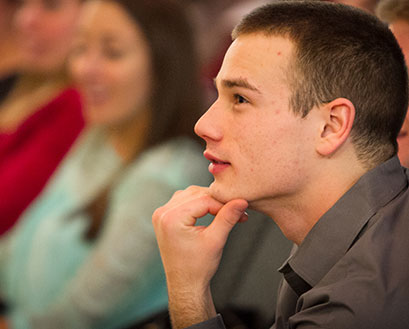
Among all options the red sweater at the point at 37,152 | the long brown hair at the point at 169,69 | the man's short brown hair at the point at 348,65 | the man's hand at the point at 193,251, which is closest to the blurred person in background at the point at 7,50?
the red sweater at the point at 37,152

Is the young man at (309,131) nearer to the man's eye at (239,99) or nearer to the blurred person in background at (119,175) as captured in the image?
the man's eye at (239,99)

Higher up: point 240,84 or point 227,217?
point 240,84

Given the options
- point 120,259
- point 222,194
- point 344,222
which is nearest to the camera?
point 344,222

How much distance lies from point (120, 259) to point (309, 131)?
986mm

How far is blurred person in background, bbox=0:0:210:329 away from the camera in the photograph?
1.81 meters

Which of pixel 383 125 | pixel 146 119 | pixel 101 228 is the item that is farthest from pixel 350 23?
pixel 101 228

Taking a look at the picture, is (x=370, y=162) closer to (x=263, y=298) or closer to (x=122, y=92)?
(x=263, y=298)

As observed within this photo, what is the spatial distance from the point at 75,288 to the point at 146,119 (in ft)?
1.86

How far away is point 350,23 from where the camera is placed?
3.21 feet

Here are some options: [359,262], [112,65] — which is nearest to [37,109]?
[112,65]

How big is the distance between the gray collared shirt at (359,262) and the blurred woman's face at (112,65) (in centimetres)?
100

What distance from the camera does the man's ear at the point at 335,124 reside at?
957mm

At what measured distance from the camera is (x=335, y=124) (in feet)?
3.18

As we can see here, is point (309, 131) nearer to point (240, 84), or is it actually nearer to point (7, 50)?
point (240, 84)
